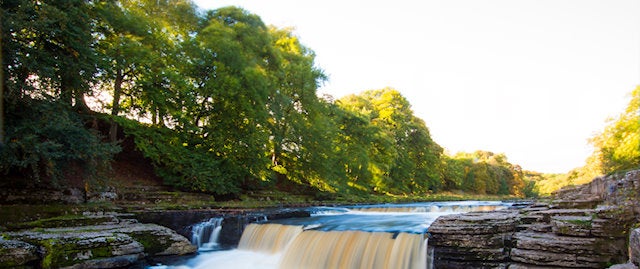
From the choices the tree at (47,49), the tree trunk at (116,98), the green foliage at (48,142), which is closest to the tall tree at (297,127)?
the tree trunk at (116,98)

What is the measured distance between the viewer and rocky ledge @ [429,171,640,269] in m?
6.17

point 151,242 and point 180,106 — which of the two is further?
point 180,106

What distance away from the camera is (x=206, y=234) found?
11.9 meters

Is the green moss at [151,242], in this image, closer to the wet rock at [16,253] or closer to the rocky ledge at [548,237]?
the wet rock at [16,253]

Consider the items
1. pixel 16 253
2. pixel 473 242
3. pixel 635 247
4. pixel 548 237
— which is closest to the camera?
Answer: pixel 635 247

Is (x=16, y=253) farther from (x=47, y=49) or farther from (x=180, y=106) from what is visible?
(x=180, y=106)

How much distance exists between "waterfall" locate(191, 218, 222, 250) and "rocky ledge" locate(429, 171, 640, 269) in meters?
7.45

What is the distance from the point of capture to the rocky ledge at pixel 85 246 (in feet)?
22.9

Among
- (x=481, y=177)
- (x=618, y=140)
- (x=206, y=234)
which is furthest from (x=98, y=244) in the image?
(x=481, y=177)

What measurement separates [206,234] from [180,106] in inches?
311

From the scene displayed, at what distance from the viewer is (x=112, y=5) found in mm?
15852

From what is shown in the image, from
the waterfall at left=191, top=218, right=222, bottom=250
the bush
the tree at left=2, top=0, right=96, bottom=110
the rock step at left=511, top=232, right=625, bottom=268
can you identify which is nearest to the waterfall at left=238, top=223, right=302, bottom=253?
the waterfall at left=191, top=218, right=222, bottom=250

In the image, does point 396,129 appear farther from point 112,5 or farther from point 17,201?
point 17,201

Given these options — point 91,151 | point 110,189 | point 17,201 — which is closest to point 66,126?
point 91,151
